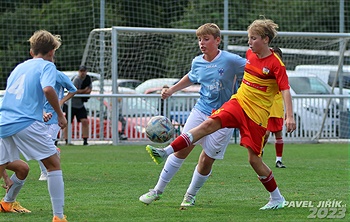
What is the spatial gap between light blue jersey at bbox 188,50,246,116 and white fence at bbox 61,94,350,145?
10238 mm

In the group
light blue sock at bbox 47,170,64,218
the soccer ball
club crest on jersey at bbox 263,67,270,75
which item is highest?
club crest on jersey at bbox 263,67,270,75

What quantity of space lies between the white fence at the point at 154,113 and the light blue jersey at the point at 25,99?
11563 millimetres

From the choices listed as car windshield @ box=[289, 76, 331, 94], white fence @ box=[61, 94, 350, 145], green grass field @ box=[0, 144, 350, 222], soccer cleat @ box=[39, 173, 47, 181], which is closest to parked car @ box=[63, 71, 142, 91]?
white fence @ box=[61, 94, 350, 145]

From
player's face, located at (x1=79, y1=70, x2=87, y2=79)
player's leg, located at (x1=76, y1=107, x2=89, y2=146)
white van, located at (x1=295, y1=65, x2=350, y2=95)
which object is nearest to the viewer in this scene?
player's face, located at (x1=79, y1=70, x2=87, y2=79)

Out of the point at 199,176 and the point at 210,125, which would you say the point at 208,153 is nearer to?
the point at 199,176

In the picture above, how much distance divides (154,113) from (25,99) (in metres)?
12.4

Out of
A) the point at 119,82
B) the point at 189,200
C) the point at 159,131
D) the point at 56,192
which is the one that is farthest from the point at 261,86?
the point at 119,82

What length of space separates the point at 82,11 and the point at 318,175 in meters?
13.0

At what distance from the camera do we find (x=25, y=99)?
6.54 meters

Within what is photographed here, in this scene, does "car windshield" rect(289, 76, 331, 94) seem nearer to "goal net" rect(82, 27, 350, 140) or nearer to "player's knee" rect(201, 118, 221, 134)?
"goal net" rect(82, 27, 350, 140)

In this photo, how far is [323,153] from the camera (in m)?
16.2

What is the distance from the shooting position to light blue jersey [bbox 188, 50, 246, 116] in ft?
26.3

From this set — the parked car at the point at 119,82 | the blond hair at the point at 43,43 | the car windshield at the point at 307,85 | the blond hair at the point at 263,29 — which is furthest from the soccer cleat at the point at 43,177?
the car windshield at the point at 307,85

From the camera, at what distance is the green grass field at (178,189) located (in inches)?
283
